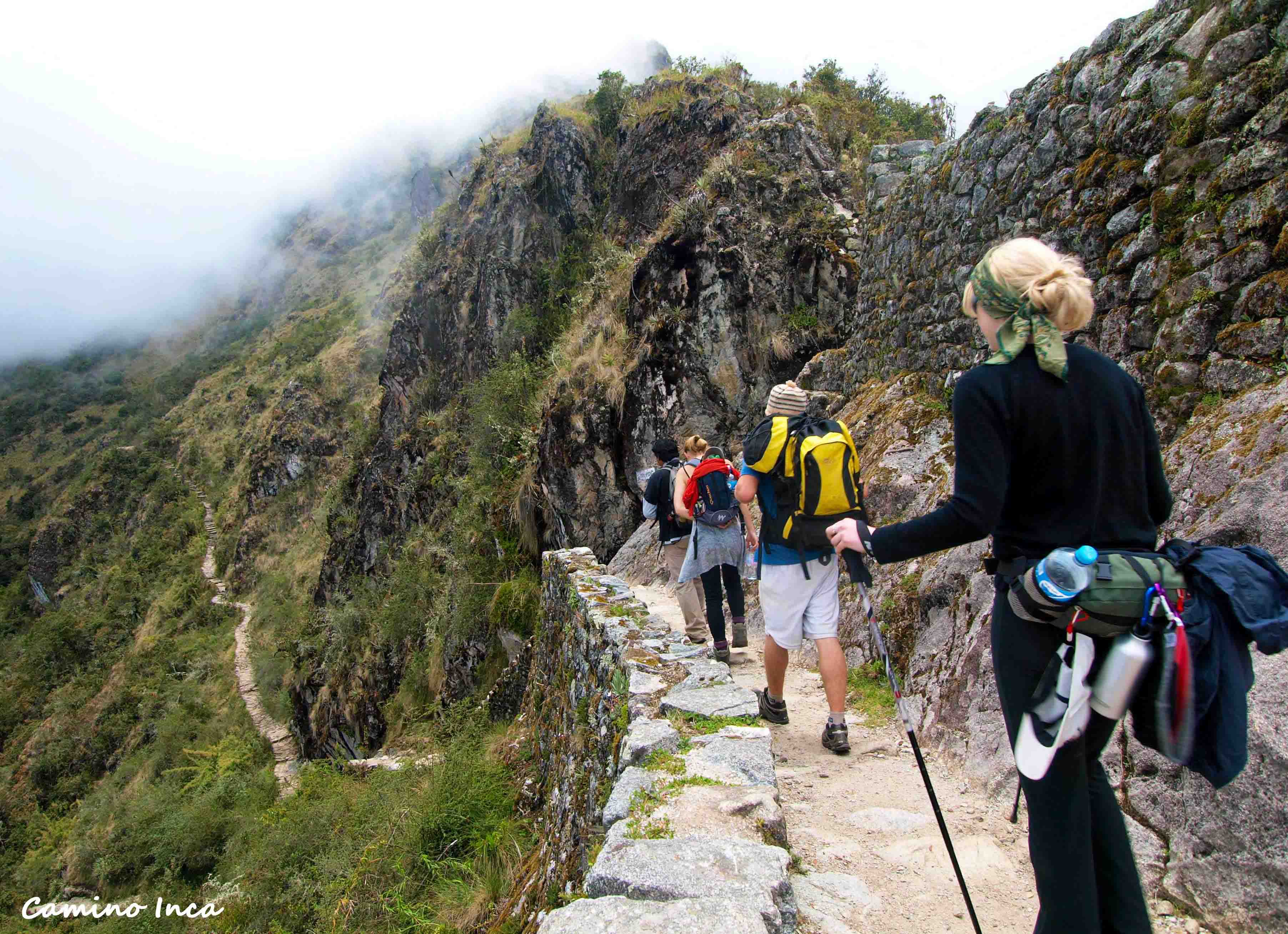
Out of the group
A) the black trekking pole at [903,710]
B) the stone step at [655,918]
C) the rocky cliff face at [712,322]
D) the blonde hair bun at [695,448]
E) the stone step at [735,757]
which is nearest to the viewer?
the stone step at [655,918]

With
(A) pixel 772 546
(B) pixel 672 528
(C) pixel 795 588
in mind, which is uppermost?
(A) pixel 772 546

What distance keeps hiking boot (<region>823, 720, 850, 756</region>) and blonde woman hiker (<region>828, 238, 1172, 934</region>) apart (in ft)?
6.66

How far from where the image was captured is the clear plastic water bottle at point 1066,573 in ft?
5.16

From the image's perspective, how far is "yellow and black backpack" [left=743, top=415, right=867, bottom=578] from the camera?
11.1 ft

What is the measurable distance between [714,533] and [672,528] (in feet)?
2.97

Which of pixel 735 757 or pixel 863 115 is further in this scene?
pixel 863 115

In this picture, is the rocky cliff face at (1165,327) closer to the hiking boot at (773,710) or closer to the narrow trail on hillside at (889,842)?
the narrow trail on hillside at (889,842)

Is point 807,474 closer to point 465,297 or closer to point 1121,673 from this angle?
point 1121,673

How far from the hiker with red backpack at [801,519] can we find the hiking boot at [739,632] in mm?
1924

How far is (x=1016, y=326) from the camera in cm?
178

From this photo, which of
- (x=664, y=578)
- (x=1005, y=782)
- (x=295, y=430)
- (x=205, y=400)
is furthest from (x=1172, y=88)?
(x=205, y=400)

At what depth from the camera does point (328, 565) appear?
985 inches

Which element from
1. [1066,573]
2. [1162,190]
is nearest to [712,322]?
[1162,190]

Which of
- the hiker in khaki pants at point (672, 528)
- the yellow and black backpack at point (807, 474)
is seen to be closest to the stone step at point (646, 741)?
the yellow and black backpack at point (807, 474)
